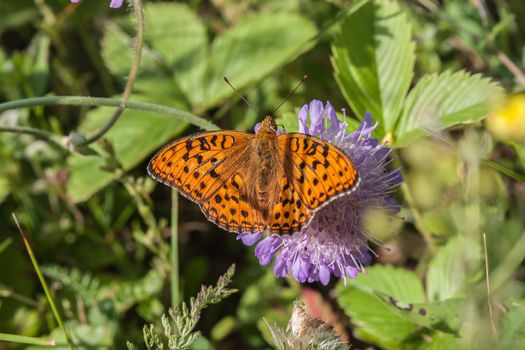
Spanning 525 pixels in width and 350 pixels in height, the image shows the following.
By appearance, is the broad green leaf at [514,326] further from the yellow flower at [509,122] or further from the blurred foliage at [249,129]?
the yellow flower at [509,122]

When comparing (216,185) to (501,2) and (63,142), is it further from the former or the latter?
(501,2)

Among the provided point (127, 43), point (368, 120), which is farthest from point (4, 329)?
point (368, 120)

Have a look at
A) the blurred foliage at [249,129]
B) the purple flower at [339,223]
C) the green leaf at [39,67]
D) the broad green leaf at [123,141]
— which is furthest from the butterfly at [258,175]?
the green leaf at [39,67]

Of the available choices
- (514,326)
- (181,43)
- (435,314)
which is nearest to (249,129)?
(181,43)

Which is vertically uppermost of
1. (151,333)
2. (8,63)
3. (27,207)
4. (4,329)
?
(8,63)

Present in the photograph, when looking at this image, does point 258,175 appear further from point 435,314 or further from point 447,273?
point 447,273
